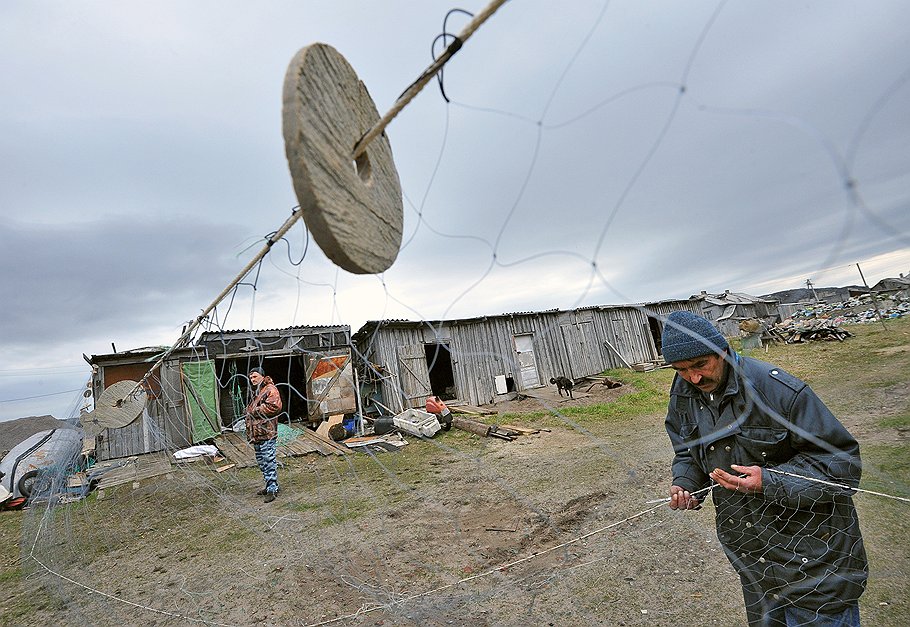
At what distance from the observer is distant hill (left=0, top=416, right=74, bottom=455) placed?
57.0 ft

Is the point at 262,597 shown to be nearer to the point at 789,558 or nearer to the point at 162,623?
the point at 162,623

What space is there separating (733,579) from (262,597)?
12.5 feet

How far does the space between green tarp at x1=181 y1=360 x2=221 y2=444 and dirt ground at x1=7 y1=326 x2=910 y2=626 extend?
3782mm

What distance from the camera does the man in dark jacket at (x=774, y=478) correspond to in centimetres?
157

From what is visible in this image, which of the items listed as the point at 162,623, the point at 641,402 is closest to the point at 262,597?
the point at 162,623

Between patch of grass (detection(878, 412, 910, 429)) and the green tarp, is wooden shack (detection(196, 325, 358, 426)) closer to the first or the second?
the green tarp

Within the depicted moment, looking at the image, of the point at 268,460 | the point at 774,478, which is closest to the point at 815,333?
the point at 774,478

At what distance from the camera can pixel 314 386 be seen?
40.5 ft

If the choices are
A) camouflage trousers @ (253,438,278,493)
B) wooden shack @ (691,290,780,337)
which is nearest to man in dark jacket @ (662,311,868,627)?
camouflage trousers @ (253,438,278,493)

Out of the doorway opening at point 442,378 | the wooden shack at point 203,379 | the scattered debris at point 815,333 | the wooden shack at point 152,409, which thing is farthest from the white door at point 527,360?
the scattered debris at point 815,333

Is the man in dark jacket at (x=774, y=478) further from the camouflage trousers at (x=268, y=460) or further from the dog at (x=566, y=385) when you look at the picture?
the dog at (x=566, y=385)

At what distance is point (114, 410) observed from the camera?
638cm

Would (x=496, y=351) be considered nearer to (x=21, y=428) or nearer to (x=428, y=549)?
(x=428, y=549)

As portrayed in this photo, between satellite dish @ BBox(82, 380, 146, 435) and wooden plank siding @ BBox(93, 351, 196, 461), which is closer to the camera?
satellite dish @ BBox(82, 380, 146, 435)
